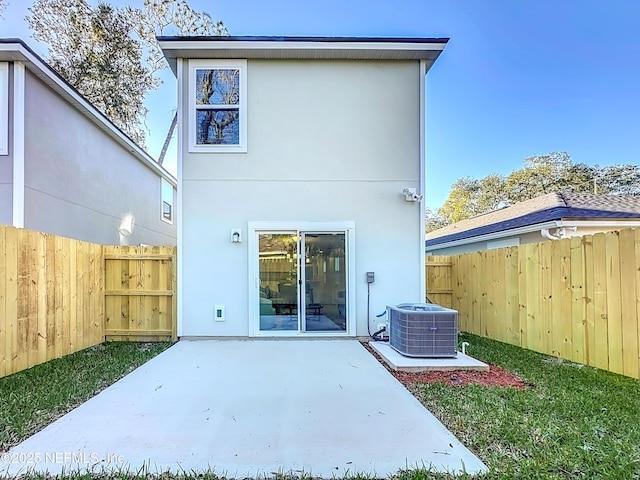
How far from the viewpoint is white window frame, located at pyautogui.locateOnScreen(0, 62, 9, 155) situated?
6770 millimetres

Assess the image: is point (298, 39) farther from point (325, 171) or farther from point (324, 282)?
point (324, 282)

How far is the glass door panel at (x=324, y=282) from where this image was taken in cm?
712

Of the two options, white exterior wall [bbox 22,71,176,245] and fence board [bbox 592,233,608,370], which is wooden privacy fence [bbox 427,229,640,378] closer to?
fence board [bbox 592,233,608,370]

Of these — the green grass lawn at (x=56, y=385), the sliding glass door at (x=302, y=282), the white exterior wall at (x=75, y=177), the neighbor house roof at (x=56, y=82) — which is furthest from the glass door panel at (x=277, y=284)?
the neighbor house roof at (x=56, y=82)

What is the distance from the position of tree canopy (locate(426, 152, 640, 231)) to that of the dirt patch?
74.2 feet

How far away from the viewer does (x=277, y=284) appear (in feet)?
23.3

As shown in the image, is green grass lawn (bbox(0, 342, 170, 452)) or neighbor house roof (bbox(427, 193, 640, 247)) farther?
neighbor house roof (bbox(427, 193, 640, 247))

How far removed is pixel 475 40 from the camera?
12977 millimetres

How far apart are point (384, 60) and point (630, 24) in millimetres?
10787

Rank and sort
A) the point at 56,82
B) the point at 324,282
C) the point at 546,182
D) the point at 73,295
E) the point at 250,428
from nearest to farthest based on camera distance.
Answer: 1. the point at 250,428
2. the point at 73,295
3. the point at 324,282
4. the point at 56,82
5. the point at 546,182

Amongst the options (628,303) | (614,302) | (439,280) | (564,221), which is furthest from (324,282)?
(564,221)

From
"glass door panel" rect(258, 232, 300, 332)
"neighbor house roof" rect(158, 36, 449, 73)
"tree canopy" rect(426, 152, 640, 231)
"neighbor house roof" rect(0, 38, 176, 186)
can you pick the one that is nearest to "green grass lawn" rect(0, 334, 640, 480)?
"glass door panel" rect(258, 232, 300, 332)

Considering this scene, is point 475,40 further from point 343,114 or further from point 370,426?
point 370,426

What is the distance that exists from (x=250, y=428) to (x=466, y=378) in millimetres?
2921
